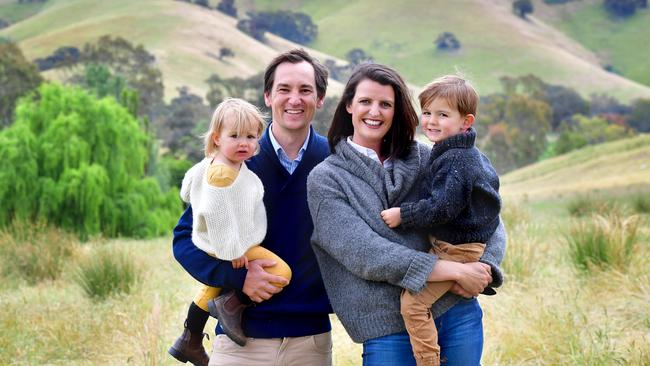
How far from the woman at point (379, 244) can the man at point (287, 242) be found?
0.19 meters

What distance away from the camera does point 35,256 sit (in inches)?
400

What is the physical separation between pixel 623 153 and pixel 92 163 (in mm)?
18934

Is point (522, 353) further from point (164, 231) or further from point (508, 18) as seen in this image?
point (508, 18)

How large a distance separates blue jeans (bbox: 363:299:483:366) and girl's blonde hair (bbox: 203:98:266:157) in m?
0.96

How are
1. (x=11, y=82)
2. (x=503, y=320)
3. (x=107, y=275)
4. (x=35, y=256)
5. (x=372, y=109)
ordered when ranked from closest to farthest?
(x=372, y=109)
(x=503, y=320)
(x=107, y=275)
(x=35, y=256)
(x=11, y=82)

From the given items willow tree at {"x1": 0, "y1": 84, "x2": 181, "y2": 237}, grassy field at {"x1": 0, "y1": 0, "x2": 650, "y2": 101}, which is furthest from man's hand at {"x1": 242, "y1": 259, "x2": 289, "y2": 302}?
grassy field at {"x1": 0, "y1": 0, "x2": 650, "y2": 101}

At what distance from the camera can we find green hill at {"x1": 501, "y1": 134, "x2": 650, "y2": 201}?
22.1m

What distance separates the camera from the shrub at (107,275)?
8.02 m

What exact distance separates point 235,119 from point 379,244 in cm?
76

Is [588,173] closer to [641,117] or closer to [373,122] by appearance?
[373,122]

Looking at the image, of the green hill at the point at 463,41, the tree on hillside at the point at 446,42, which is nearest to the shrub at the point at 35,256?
the green hill at the point at 463,41

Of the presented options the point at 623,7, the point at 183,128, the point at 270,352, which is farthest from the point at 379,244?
the point at 623,7

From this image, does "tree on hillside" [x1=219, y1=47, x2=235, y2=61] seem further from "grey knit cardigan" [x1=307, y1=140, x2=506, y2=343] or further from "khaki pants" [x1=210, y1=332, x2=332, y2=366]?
"grey knit cardigan" [x1=307, y1=140, x2=506, y2=343]

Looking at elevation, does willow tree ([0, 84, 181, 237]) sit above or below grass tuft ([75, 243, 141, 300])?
below
